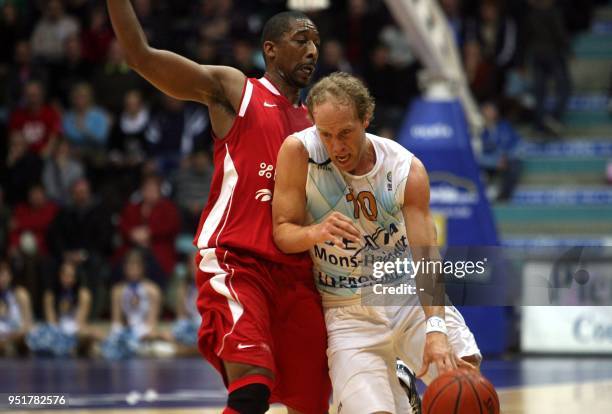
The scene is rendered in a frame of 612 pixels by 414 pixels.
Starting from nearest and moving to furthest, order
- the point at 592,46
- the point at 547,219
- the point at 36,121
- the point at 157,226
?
the point at 157,226
the point at 547,219
the point at 36,121
the point at 592,46

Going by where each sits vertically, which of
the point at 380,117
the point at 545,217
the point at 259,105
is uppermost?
the point at 259,105

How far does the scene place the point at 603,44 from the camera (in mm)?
17109

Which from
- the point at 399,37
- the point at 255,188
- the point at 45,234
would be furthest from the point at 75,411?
the point at 399,37

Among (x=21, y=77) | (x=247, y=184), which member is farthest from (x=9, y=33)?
(x=247, y=184)

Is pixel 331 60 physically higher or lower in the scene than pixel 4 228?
higher

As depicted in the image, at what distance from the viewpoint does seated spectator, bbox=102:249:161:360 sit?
1348 centimetres

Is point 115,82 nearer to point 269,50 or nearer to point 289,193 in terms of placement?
point 269,50

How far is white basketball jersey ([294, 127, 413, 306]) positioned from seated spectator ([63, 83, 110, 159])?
10474 millimetres

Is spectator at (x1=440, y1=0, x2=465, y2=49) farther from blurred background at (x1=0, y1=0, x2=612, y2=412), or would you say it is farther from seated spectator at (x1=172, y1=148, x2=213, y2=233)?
seated spectator at (x1=172, y1=148, x2=213, y2=233)

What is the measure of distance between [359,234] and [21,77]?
12.3 meters

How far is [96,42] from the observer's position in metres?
17.1

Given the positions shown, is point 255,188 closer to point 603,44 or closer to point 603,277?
point 603,277

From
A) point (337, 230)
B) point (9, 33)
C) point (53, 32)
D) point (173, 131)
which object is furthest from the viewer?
point (9, 33)

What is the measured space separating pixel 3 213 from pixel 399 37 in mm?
5778
